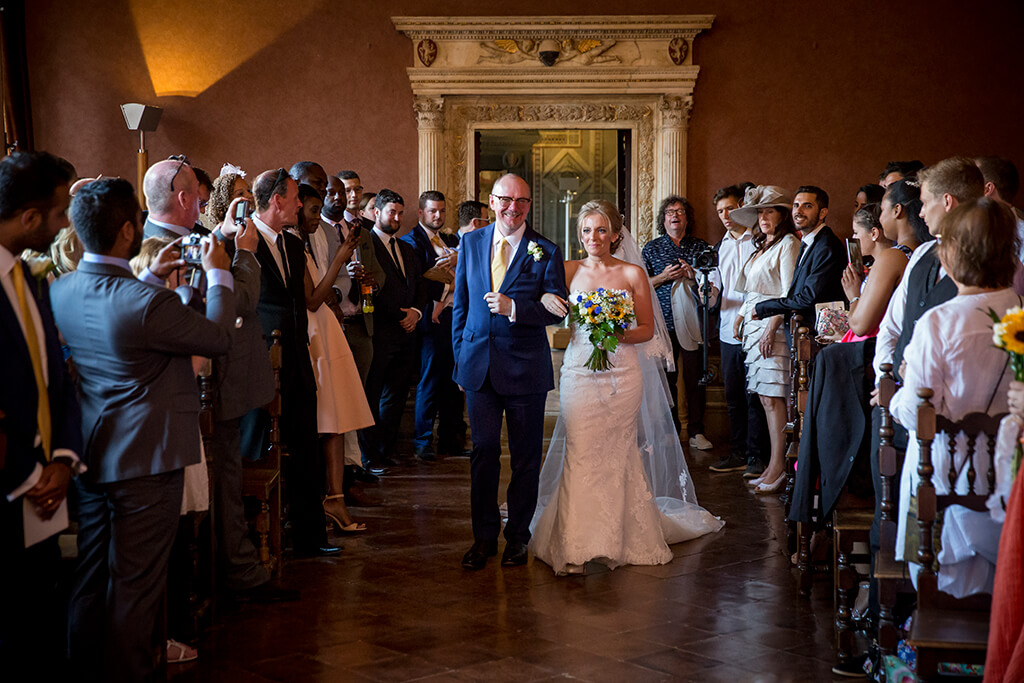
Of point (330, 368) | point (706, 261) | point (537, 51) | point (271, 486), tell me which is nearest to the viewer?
point (271, 486)

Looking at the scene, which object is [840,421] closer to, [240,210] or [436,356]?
[240,210]

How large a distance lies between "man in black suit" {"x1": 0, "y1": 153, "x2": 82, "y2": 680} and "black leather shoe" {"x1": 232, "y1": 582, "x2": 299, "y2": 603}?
133 centimetres

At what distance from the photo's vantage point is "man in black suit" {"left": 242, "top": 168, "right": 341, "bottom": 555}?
476cm

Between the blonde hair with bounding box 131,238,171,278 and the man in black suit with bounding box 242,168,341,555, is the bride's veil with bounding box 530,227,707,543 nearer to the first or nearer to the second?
the man in black suit with bounding box 242,168,341,555

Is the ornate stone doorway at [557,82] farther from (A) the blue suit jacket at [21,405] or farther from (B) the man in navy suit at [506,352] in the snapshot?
(A) the blue suit jacket at [21,405]

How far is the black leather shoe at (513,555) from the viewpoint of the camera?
502 centimetres

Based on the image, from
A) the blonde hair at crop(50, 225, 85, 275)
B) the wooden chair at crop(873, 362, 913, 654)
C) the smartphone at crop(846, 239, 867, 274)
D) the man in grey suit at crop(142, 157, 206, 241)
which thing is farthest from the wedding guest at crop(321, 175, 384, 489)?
the wooden chair at crop(873, 362, 913, 654)

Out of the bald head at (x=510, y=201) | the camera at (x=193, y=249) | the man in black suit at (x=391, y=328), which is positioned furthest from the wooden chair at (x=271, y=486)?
the man in black suit at (x=391, y=328)

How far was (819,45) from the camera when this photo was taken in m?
10.5

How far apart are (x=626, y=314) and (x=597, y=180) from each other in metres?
10.7

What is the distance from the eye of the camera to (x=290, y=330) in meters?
4.87

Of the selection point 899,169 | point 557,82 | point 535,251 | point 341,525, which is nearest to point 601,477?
point 535,251

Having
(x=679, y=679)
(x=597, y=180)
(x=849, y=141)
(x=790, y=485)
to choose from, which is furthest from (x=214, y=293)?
(x=597, y=180)

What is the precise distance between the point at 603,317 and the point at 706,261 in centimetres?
319
